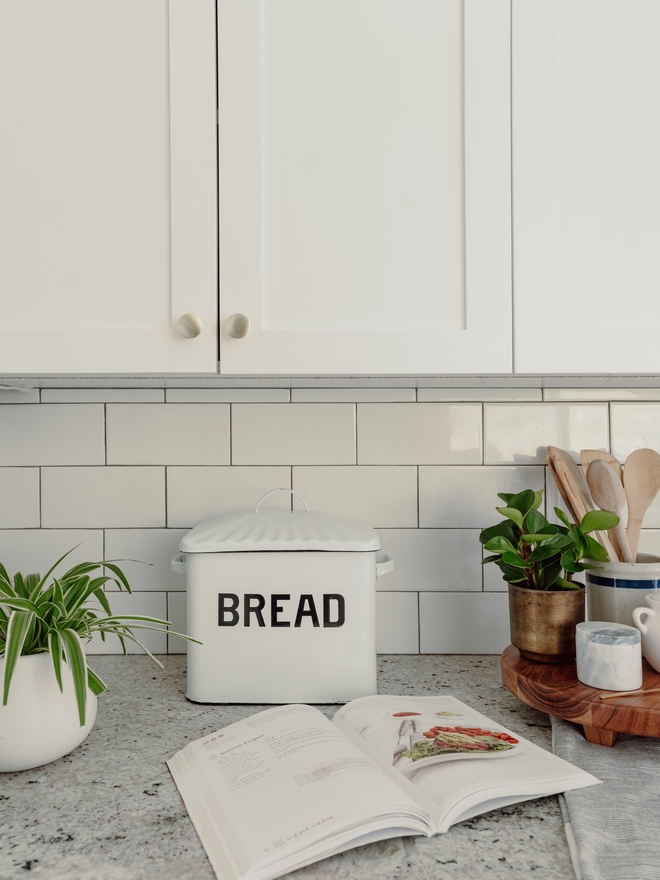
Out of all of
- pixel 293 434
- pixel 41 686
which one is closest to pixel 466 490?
pixel 293 434

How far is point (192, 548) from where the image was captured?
902mm

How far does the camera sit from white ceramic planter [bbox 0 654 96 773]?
711mm

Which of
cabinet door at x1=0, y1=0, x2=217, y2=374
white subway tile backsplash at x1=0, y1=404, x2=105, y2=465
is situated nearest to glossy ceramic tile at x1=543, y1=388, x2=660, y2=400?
cabinet door at x1=0, y1=0, x2=217, y2=374

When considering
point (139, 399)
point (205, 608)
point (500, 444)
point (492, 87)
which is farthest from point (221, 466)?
point (492, 87)

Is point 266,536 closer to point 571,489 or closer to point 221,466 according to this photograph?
point 221,466

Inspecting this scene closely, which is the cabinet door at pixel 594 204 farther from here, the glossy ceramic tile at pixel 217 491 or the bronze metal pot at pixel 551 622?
the glossy ceramic tile at pixel 217 491

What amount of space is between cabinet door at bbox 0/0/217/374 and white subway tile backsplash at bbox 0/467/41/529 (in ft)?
1.31

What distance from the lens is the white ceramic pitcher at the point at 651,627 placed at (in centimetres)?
83

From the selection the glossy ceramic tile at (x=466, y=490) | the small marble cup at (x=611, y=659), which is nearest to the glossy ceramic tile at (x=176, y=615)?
the glossy ceramic tile at (x=466, y=490)

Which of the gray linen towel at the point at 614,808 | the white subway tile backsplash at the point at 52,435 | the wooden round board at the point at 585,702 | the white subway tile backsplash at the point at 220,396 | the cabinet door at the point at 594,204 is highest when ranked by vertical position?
the cabinet door at the point at 594,204

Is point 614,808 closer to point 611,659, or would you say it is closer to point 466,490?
point 611,659

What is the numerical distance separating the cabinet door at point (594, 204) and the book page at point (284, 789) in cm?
56

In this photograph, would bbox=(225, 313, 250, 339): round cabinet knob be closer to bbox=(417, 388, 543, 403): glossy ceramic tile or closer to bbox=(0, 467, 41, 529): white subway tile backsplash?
bbox=(417, 388, 543, 403): glossy ceramic tile

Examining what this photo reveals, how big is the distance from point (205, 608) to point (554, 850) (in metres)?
0.55
